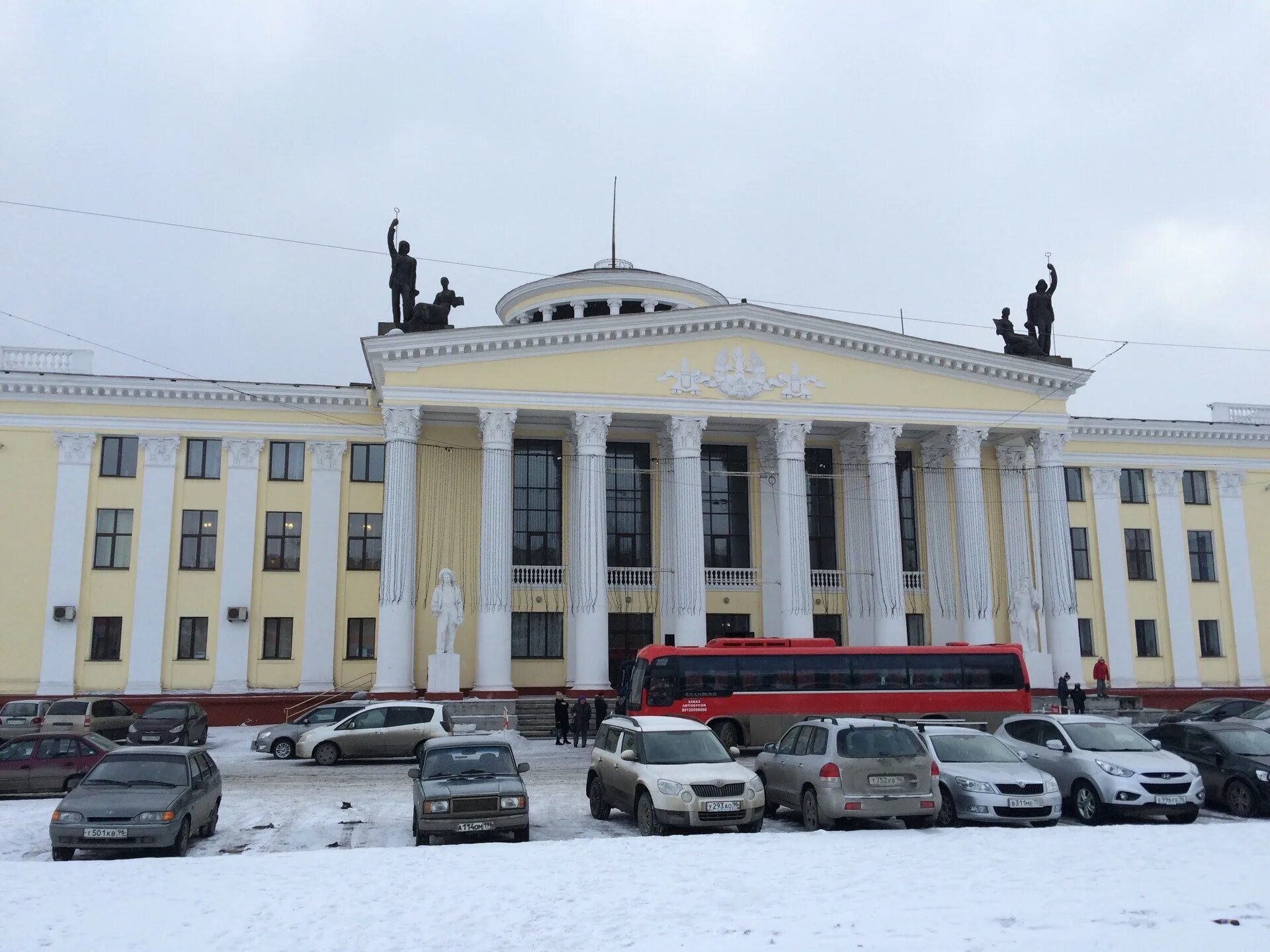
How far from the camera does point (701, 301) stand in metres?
43.8

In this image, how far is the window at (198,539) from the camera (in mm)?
35438

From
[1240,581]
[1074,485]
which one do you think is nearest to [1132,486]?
[1074,485]

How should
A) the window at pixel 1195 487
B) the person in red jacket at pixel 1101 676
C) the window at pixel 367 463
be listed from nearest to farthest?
1. the person in red jacket at pixel 1101 676
2. the window at pixel 367 463
3. the window at pixel 1195 487

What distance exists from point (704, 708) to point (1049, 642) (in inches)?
617

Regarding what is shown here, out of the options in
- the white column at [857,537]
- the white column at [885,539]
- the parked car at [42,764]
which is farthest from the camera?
the white column at [857,537]

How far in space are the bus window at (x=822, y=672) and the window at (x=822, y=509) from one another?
435 inches

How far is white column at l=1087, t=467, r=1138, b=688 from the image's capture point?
40438mm

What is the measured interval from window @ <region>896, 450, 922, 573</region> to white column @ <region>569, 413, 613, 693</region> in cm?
1153

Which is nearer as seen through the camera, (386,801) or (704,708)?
(386,801)

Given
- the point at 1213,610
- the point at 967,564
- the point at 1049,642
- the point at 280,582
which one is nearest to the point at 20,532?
the point at 280,582

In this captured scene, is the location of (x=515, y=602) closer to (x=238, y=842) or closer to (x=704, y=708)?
(x=704, y=708)

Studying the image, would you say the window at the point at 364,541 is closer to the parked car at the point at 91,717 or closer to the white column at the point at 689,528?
the parked car at the point at 91,717

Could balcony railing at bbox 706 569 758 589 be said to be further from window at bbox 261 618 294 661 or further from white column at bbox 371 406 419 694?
window at bbox 261 618 294 661

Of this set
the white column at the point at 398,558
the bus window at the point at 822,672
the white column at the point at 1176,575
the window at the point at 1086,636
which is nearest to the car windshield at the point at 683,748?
the bus window at the point at 822,672
